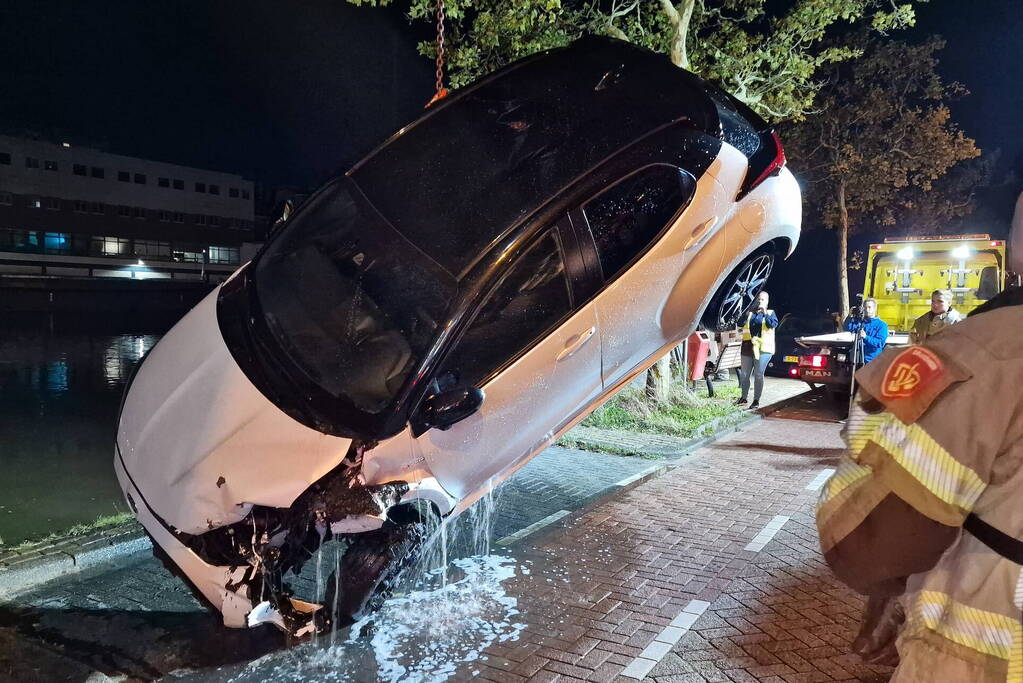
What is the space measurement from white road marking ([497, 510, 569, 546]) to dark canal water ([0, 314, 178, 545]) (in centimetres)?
293

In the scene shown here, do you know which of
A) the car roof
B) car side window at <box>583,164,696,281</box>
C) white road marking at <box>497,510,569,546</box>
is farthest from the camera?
white road marking at <box>497,510,569,546</box>

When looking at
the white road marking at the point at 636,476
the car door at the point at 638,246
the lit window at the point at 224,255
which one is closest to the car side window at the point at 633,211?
the car door at the point at 638,246

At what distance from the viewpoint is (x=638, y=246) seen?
399cm

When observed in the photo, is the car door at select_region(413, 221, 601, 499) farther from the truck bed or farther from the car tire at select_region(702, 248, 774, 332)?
the truck bed

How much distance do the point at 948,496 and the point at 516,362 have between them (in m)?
2.41

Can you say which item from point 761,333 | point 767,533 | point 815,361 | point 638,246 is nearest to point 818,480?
point 767,533

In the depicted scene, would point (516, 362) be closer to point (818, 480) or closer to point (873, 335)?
point (818, 480)

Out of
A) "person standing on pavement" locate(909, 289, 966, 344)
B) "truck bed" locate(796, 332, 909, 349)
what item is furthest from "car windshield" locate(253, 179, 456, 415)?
"truck bed" locate(796, 332, 909, 349)

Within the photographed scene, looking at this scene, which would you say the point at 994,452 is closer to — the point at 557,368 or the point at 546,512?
the point at 557,368

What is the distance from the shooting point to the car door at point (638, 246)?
3.84 meters

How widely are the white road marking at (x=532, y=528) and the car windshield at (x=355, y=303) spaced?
2.23m

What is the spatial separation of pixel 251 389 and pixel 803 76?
910 centimetres

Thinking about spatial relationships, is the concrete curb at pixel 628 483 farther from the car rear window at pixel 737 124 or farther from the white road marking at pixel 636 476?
the car rear window at pixel 737 124

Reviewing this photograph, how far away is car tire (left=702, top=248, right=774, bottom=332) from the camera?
15.5 feet
